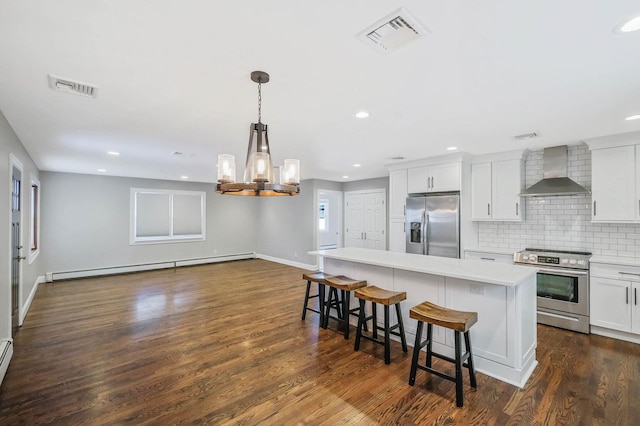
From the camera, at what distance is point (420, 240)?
16.8 ft

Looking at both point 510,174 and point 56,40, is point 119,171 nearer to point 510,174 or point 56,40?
point 56,40

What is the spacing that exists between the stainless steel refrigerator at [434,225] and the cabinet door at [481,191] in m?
0.33

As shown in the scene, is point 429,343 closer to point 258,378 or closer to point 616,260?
point 258,378

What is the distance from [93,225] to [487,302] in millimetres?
7953

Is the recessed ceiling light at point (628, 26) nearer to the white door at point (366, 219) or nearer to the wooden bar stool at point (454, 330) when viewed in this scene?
the wooden bar stool at point (454, 330)

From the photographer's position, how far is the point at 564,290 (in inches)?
149

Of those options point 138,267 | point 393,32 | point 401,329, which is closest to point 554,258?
point 401,329

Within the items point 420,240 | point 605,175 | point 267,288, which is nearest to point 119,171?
point 267,288

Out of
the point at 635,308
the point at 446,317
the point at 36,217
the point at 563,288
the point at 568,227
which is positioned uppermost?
the point at 36,217

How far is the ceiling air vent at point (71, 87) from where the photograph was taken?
217 centimetres

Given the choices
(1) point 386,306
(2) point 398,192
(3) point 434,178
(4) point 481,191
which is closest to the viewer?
(1) point 386,306

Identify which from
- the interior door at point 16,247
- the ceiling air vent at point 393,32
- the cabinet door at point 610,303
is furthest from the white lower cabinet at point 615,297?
the interior door at point 16,247

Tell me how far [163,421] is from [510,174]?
16.6 feet

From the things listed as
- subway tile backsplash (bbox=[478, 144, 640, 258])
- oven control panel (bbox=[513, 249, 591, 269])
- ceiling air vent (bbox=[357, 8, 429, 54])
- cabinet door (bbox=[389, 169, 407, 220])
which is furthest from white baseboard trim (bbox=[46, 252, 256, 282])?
ceiling air vent (bbox=[357, 8, 429, 54])
